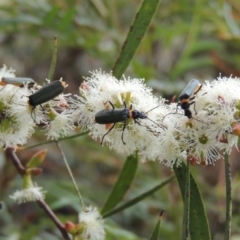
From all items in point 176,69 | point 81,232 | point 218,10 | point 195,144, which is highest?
point 218,10

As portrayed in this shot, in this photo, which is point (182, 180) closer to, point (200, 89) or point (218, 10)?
point (200, 89)

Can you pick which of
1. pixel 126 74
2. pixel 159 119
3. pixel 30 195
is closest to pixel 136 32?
pixel 159 119

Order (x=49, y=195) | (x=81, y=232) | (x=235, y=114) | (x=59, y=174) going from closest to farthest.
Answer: (x=235, y=114) < (x=81, y=232) < (x=49, y=195) < (x=59, y=174)

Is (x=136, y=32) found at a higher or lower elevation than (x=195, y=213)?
higher

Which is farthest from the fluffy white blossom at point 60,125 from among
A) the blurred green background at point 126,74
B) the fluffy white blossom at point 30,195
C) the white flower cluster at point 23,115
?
the blurred green background at point 126,74

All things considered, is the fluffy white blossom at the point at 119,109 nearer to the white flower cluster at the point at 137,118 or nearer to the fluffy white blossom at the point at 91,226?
the white flower cluster at the point at 137,118

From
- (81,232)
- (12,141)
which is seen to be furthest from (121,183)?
(12,141)

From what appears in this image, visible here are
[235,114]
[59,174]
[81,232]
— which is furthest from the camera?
[59,174]

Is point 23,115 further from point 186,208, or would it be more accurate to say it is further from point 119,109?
point 186,208
